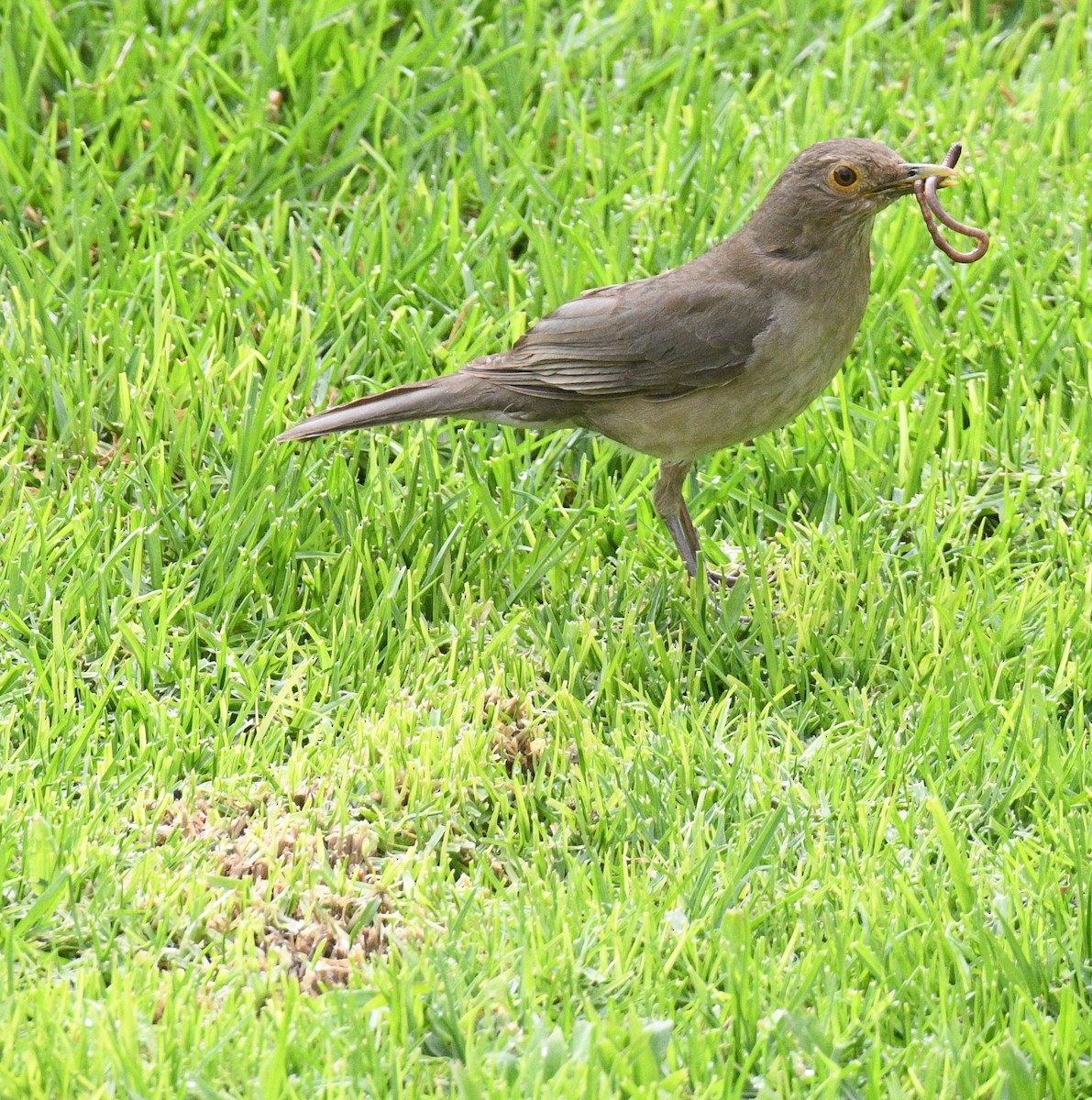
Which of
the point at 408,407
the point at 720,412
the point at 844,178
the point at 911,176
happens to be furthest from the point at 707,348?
the point at 408,407

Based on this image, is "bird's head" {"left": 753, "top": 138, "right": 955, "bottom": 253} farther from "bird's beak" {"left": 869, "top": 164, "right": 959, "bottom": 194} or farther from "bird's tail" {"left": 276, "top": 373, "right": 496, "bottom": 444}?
"bird's tail" {"left": 276, "top": 373, "right": 496, "bottom": 444}

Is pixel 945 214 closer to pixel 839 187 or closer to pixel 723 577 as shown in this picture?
pixel 839 187

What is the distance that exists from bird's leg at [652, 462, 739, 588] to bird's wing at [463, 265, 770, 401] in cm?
28

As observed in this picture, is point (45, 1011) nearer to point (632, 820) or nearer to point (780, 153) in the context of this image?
point (632, 820)

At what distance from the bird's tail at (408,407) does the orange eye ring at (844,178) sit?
1178 mm

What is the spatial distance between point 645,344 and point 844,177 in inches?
30.1

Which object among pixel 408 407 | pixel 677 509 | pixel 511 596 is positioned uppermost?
pixel 408 407

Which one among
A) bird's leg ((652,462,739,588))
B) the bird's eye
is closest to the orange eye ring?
the bird's eye

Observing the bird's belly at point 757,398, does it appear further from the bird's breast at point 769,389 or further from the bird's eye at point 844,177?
the bird's eye at point 844,177

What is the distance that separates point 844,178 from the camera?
15.7 ft

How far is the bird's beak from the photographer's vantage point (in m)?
4.64

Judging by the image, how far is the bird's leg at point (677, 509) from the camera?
17.0 ft

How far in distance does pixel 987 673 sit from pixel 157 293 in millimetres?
3109

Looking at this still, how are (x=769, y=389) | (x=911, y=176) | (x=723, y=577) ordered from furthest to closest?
(x=723, y=577) < (x=769, y=389) < (x=911, y=176)
